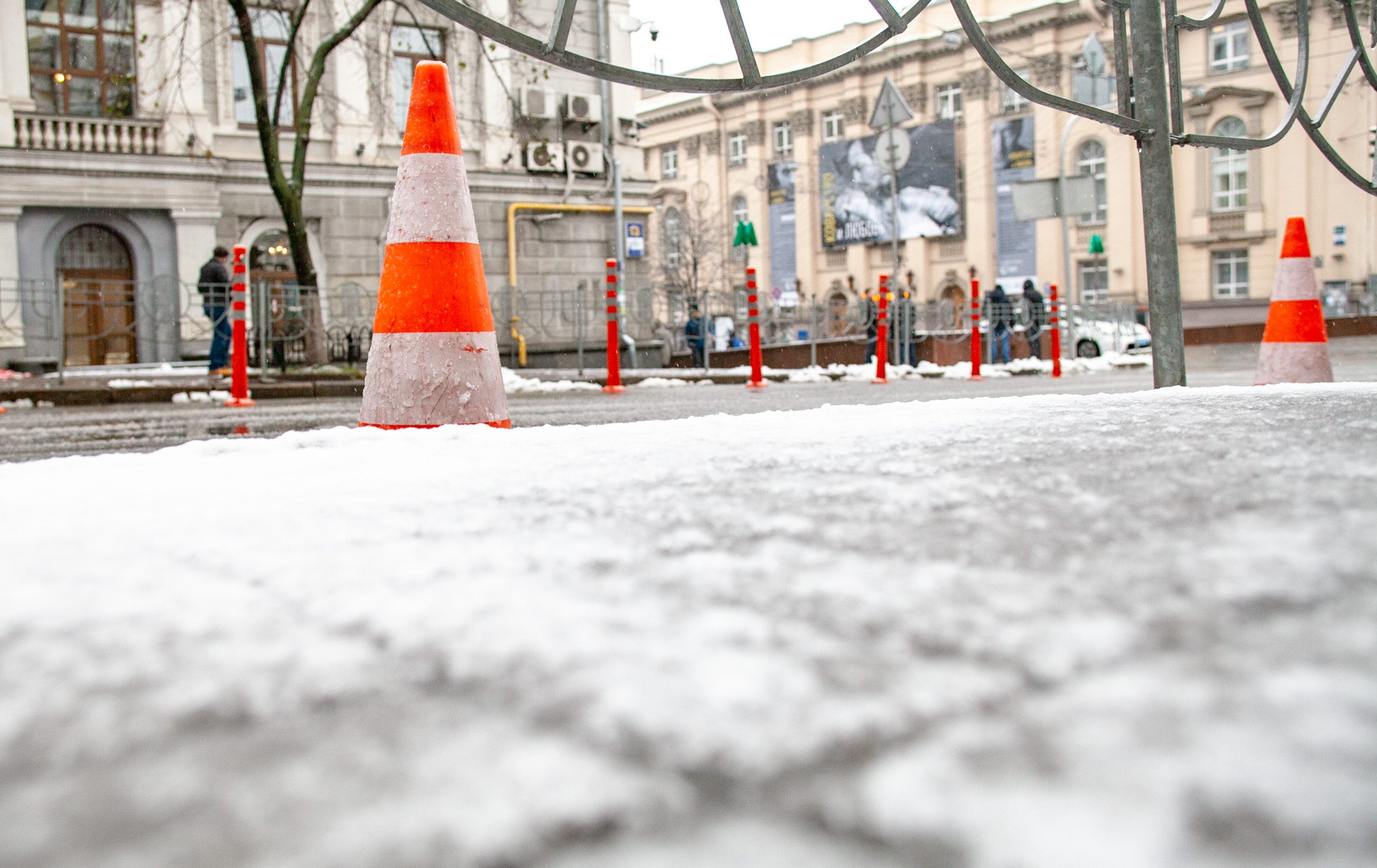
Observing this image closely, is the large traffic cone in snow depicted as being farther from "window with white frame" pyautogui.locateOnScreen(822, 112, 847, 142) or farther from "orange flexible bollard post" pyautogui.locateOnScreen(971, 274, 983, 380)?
"window with white frame" pyautogui.locateOnScreen(822, 112, 847, 142)

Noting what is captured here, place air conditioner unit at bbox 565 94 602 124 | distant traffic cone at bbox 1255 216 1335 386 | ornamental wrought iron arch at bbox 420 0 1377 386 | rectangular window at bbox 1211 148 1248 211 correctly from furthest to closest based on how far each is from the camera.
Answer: rectangular window at bbox 1211 148 1248 211 < air conditioner unit at bbox 565 94 602 124 < distant traffic cone at bbox 1255 216 1335 386 < ornamental wrought iron arch at bbox 420 0 1377 386

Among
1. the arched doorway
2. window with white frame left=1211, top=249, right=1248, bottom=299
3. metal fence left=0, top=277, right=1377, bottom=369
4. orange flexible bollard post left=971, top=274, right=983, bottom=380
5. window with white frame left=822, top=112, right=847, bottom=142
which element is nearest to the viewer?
the arched doorway

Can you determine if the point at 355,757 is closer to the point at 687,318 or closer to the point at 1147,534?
the point at 1147,534

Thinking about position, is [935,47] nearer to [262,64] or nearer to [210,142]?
[262,64]

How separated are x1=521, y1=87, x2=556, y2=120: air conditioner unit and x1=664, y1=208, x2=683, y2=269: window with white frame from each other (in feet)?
51.0

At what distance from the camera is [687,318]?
54.6 ft

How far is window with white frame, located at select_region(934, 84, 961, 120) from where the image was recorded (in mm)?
36688

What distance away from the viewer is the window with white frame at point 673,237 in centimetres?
3675

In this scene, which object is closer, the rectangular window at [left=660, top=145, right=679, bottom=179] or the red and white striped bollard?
the red and white striped bollard

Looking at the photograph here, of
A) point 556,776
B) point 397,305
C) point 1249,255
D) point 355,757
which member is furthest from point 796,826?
point 1249,255

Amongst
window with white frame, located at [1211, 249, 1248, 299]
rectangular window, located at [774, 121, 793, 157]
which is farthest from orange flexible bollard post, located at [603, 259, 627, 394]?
rectangular window, located at [774, 121, 793, 157]

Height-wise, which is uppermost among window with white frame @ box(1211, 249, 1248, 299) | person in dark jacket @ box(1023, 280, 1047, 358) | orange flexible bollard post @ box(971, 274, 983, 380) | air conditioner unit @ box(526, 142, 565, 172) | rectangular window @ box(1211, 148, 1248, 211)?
rectangular window @ box(1211, 148, 1248, 211)

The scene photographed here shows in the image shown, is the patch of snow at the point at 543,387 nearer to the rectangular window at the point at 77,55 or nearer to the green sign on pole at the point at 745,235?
the rectangular window at the point at 77,55

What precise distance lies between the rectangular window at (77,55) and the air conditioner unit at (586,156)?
284 inches
